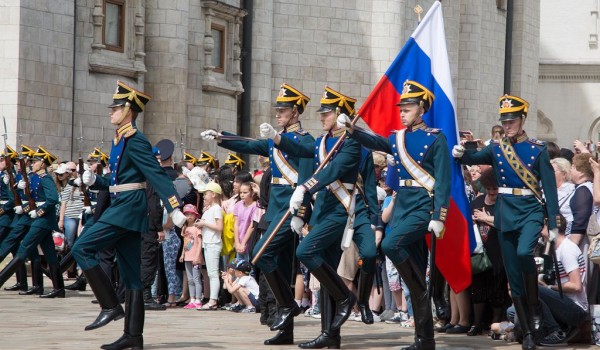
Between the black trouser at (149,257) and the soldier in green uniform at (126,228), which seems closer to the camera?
the soldier in green uniform at (126,228)

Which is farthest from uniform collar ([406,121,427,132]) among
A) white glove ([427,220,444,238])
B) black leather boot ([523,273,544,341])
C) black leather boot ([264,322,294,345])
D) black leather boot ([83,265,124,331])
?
black leather boot ([83,265,124,331])

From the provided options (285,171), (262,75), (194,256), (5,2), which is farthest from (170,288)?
(262,75)

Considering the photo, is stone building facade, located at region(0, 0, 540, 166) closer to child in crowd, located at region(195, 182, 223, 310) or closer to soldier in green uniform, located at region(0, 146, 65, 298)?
soldier in green uniform, located at region(0, 146, 65, 298)

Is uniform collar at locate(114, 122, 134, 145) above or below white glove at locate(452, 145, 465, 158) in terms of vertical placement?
above

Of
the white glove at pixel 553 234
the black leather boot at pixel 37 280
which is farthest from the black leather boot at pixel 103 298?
the black leather boot at pixel 37 280

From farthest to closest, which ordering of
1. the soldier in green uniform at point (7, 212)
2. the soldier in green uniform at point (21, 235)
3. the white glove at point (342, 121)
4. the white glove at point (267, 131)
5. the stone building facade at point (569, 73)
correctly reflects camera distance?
1. the stone building facade at point (569, 73)
2. the soldier in green uniform at point (7, 212)
3. the soldier in green uniform at point (21, 235)
4. the white glove at point (267, 131)
5. the white glove at point (342, 121)

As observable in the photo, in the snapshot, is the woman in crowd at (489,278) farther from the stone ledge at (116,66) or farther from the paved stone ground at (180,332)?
the stone ledge at (116,66)

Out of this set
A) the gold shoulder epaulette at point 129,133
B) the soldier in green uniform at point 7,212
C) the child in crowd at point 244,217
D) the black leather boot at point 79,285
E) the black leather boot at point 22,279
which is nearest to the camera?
the gold shoulder epaulette at point 129,133

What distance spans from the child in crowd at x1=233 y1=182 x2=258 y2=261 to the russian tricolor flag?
11.0ft

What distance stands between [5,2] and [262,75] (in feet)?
28.8

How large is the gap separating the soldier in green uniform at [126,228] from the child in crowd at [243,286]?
4546mm

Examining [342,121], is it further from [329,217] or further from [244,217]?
[244,217]

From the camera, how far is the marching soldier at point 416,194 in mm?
10672

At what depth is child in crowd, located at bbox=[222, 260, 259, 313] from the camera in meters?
15.4
